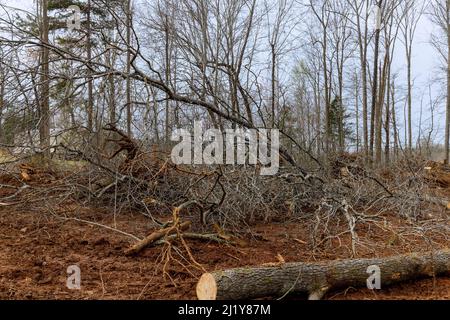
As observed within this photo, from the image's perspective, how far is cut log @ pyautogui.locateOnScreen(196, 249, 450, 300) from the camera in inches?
109

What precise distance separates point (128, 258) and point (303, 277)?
1.77m

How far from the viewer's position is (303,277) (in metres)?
2.95

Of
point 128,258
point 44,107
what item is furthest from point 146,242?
point 44,107

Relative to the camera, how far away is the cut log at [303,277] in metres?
2.78

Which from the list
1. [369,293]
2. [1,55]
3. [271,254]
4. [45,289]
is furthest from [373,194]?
[1,55]

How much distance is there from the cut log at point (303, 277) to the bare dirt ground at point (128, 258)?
0.11 metres

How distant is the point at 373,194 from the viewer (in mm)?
6391

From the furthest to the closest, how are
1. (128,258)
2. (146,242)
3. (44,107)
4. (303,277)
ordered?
(44,107) < (146,242) < (128,258) < (303,277)

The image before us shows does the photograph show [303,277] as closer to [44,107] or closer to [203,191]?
[203,191]

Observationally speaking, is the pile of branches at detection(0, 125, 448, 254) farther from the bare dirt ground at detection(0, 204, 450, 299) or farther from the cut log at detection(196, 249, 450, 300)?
the cut log at detection(196, 249, 450, 300)

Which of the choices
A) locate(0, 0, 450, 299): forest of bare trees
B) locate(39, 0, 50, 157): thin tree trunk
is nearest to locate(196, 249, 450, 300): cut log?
locate(0, 0, 450, 299): forest of bare trees

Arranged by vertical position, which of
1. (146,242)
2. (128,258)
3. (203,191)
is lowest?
(128,258)

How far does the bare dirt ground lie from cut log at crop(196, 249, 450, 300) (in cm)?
11
